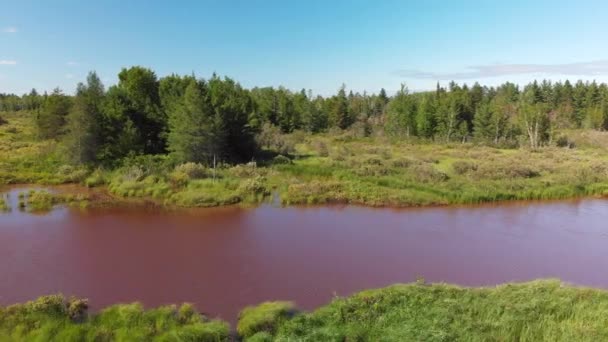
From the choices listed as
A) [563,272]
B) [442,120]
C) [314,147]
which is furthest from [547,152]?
[563,272]

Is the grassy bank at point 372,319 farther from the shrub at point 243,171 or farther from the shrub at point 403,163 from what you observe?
the shrub at point 403,163

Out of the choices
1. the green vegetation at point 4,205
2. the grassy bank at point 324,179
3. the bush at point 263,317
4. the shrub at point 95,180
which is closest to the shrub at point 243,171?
the grassy bank at point 324,179

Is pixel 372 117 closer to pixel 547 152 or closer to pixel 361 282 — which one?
pixel 547 152

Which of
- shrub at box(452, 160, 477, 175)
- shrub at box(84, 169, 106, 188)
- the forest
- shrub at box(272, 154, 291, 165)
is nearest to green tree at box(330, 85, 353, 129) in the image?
the forest

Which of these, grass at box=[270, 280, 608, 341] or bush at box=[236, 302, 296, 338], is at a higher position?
grass at box=[270, 280, 608, 341]

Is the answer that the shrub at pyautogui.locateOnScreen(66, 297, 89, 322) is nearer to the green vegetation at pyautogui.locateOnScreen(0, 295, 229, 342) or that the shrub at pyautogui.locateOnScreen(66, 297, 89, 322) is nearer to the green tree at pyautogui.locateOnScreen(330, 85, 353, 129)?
the green vegetation at pyautogui.locateOnScreen(0, 295, 229, 342)

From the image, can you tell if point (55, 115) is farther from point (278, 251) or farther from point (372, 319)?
point (372, 319)

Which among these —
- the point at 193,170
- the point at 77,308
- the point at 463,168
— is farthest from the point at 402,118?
the point at 77,308
